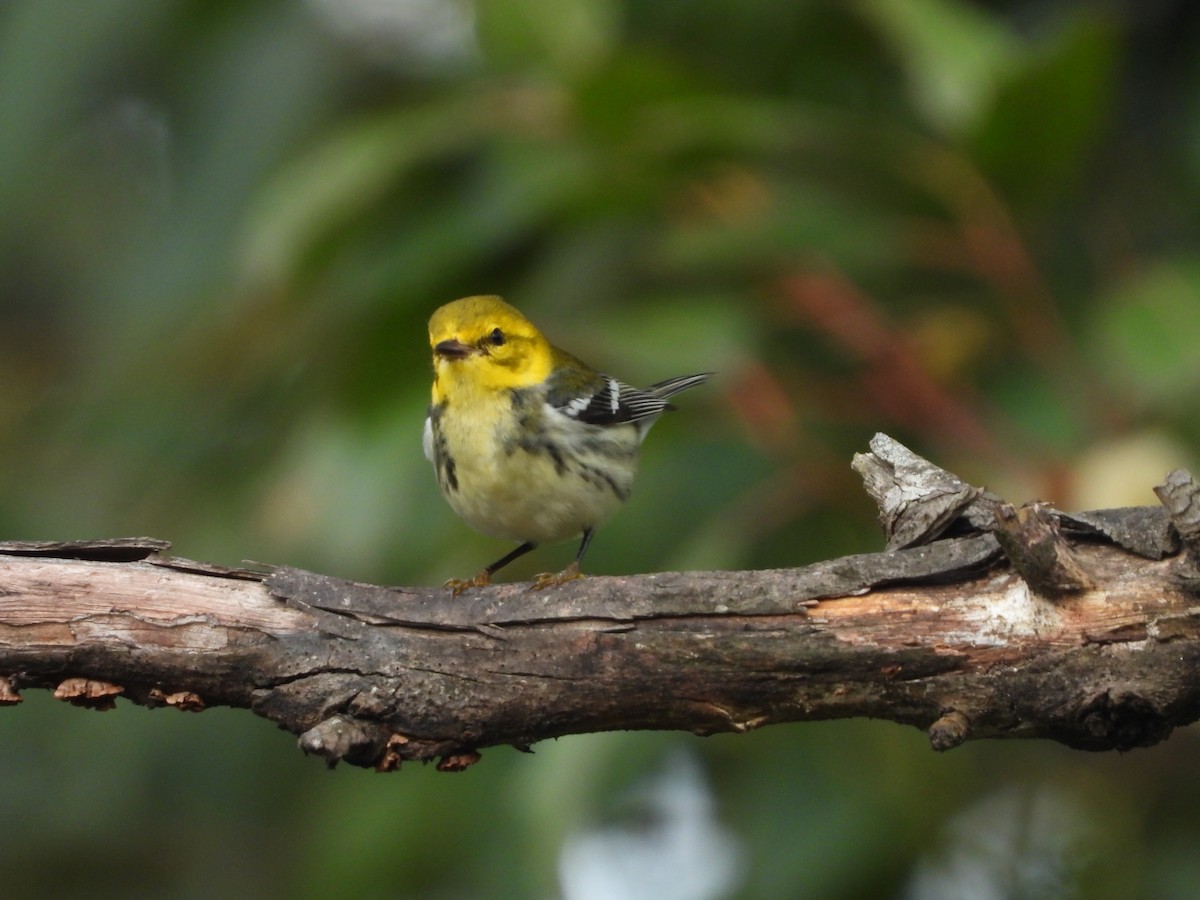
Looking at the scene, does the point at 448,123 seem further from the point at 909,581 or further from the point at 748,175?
the point at 909,581

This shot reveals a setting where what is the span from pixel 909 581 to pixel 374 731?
2.96ft

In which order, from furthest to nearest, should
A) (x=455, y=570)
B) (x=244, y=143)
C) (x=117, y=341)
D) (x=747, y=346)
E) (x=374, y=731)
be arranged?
1. (x=117, y=341)
2. (x=244, y=143)
3. (x=455, y=570)
4. (x=747, y=346)
5. (x=374, y=731)

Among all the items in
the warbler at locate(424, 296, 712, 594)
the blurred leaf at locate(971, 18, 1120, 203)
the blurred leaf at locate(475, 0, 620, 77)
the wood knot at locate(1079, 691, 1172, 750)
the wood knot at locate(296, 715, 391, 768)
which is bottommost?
the wood knot at locate(1079, 691, 1172, 750)

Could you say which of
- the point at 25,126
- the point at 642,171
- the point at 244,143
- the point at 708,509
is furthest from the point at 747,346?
the point at 25,126

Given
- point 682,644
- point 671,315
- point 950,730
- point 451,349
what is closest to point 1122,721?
point 950,730

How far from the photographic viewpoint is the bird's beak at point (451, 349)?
11.9ft

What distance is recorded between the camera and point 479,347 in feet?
12.3

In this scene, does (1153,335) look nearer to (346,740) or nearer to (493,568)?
(493,568)

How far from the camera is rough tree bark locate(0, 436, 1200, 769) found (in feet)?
7.63

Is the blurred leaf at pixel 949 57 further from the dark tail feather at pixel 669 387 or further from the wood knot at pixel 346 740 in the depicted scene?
the wood knot at pixel 346 740

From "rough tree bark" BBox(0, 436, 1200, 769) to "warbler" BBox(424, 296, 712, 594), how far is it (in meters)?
1.05

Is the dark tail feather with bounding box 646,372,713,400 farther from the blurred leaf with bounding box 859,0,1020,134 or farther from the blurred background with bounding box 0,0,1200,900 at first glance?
the blurred leaf with bounding box 859,0,1020,134

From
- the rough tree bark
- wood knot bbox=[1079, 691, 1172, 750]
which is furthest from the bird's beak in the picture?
wood knot bbox=[1079, 691, 1172, 750]

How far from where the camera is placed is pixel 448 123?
3.79m
